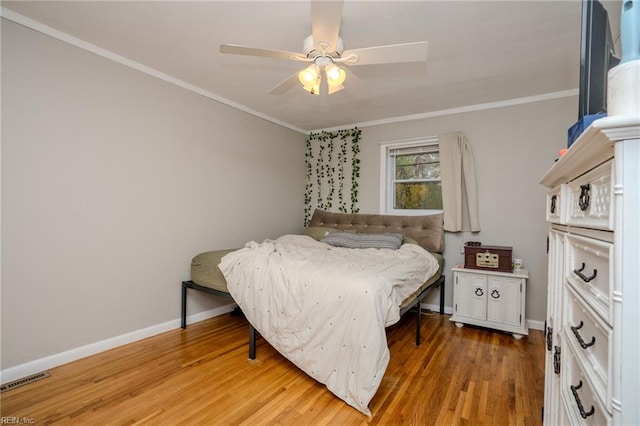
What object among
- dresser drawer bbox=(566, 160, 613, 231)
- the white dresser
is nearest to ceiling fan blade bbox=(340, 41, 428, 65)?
the white dresser

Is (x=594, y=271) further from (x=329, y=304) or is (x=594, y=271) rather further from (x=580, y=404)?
(x=329, y=304)

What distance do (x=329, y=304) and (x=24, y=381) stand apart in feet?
6.94

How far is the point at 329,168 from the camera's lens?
457 cm

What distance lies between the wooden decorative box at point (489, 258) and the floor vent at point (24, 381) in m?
3.73

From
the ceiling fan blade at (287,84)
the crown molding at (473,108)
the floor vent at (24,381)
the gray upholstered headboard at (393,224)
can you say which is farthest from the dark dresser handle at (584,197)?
the floor vent at (24,381)

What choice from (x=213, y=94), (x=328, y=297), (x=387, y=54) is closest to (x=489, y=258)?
(x=328, y=297)

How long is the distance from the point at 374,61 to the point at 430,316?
2835mm

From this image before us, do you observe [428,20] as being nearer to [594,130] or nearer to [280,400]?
[594,130]

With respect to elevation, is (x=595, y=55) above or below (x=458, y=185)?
above

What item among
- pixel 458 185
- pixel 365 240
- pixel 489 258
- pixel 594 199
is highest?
pixel 458 185

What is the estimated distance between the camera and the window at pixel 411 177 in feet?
12.6

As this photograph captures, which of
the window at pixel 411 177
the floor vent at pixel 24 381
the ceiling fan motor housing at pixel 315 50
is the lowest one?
the floor vent at pixel 24 381

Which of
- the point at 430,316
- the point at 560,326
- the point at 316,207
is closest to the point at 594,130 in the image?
the point at 560,326

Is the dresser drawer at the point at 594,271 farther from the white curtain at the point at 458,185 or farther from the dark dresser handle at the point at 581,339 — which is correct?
the white curtain at the point at 458,185
